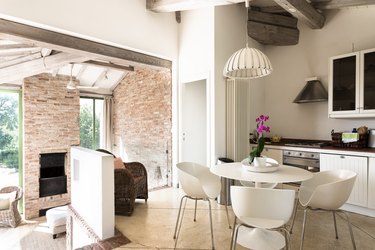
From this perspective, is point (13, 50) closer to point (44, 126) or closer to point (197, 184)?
point (44, 126)

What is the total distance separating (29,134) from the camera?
630 centimetres

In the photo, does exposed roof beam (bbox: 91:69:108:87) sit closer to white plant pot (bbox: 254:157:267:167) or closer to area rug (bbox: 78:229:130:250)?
area rug (bbox: 78:229:130:250)

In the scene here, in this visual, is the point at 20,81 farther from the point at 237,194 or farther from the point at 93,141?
the point at 237,194

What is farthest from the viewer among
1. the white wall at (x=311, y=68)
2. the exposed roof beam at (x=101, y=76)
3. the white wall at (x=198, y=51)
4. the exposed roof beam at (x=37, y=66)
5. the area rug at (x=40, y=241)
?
the exposed roof beam at (x=101, y=76)

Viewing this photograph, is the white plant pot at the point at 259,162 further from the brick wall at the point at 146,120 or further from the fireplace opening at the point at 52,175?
the fireplace opening at the point at 52,175

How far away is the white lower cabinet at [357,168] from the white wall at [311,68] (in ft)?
2.74

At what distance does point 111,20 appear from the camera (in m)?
3.51

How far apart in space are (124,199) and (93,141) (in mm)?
5474

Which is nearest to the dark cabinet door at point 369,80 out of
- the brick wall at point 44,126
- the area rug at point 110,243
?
the area rug at point 110,243

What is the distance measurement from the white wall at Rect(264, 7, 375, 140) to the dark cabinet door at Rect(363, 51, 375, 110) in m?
0.42

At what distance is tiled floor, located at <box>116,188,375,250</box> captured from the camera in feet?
7.82

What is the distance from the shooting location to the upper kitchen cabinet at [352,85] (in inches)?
126

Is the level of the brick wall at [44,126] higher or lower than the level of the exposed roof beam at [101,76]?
lower

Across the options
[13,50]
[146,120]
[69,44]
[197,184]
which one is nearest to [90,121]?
[146,120]
